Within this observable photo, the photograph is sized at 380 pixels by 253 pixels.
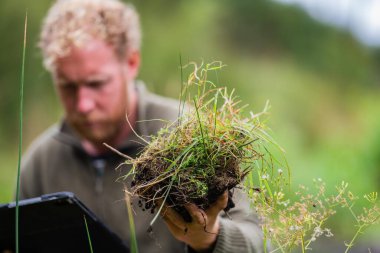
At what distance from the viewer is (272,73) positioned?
15211mm

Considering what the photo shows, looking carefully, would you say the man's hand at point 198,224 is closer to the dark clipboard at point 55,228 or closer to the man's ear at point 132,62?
the dark clipboard at point 55,228

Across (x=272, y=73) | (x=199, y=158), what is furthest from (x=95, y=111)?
(x=272, y=73)

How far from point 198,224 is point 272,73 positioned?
13272mm

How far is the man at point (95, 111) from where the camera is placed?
3.83 meters

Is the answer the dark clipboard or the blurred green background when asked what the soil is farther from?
the blurred green background

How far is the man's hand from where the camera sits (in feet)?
6.59

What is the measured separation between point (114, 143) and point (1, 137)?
9.48m

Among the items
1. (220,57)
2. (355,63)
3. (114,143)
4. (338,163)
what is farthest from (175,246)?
(355,63)

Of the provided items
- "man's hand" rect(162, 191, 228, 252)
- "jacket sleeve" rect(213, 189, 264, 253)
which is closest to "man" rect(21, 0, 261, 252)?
"jacket sleeve" rect(213, 189, 264, 253)

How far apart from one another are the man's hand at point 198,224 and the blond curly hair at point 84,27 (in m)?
1.73

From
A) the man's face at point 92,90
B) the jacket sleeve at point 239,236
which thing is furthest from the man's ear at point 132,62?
the jacket sleeve at point 239,236

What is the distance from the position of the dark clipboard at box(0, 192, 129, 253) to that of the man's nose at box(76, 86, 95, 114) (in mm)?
1305

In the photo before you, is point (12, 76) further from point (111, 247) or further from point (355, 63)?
point (111, 247)

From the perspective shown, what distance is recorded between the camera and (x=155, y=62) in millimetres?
13406
